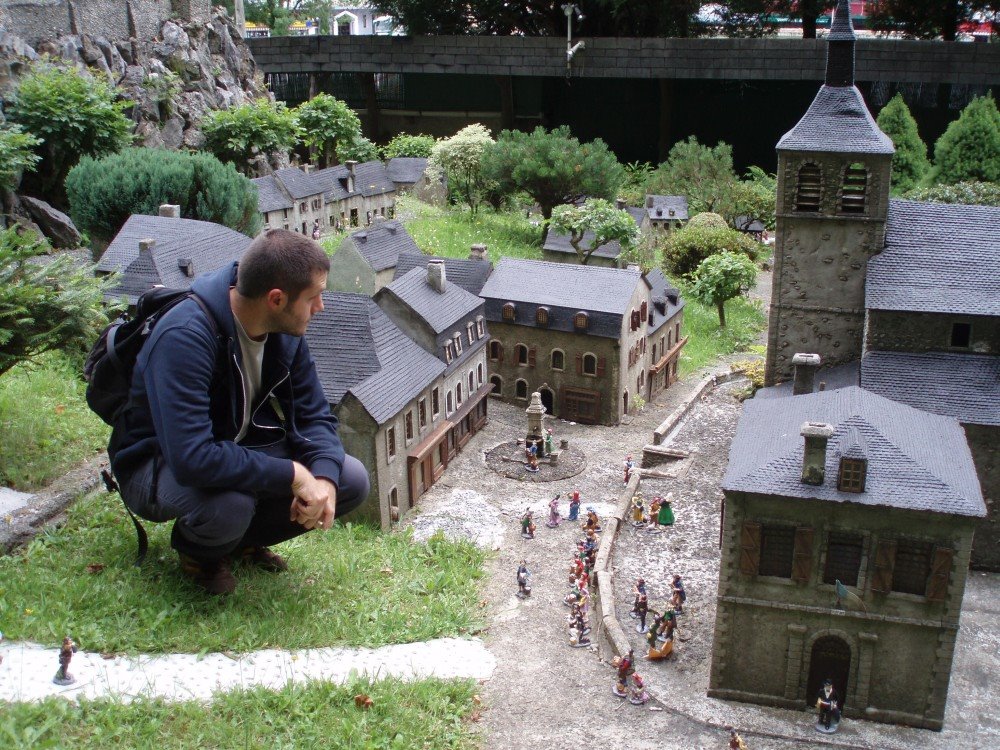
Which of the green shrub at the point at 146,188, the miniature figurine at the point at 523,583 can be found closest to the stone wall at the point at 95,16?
the green shrub at the point at 146,188

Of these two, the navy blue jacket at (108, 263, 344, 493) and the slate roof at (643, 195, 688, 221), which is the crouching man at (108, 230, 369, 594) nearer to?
the navy blue jacket at (108, 263, 344, 493)

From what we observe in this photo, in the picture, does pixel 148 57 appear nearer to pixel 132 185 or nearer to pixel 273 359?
pixel 132 185

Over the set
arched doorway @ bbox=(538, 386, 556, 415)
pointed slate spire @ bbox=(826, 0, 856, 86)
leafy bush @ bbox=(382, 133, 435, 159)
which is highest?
pointed slate spire @ bbox=(826, 0, 856, 86)

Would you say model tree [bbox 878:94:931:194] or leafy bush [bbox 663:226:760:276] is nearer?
leafy bush [bbox 663:226:760:276]

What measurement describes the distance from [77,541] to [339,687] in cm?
443

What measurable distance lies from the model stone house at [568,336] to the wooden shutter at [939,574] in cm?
1939

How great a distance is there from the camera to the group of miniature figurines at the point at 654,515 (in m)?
26.4

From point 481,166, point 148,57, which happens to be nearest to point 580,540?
point 481,166

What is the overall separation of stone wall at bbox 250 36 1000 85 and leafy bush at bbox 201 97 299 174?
A: 51.2 ft

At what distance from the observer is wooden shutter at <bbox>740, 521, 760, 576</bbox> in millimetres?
18156

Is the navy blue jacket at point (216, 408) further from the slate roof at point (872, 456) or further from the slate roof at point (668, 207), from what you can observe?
the slate roof at point (668, 207)

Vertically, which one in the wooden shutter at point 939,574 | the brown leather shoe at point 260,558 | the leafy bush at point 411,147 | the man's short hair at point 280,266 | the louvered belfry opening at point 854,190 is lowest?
the wooden shutter at point 939,574

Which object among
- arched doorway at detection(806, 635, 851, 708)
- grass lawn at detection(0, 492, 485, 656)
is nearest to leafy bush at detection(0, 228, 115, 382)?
grass lawn at detection(0, 492, 485, 656)

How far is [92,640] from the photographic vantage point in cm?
1065
